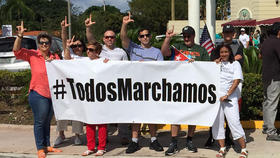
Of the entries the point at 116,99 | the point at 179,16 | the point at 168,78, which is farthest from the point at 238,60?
the point at 179,16

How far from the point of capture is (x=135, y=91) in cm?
632

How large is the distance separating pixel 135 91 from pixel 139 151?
0.95 meters

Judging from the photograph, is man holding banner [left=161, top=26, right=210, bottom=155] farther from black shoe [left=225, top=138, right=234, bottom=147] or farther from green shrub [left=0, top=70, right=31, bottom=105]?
green shrub [left=0, top=70, right=31, bottom=105]

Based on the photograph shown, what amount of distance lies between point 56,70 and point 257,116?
410 centimetres

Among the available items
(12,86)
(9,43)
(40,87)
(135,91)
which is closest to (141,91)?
(135,91)

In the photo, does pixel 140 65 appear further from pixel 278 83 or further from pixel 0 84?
pixel 0 84

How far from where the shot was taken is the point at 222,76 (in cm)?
598

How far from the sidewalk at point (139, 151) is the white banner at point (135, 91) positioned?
50 centimetres

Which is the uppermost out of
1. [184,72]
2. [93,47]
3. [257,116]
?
[93,47]

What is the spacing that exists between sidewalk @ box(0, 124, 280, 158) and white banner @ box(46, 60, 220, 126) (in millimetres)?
503

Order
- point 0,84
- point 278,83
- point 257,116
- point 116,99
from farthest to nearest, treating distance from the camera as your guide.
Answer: point 0,84
point 257,116
point 278,83
point 116,99

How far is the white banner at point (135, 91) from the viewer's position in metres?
6.11

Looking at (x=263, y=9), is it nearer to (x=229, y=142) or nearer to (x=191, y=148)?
(x=229, y=142)

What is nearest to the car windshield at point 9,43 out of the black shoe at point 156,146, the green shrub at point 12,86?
the green shrub at point 12,86
